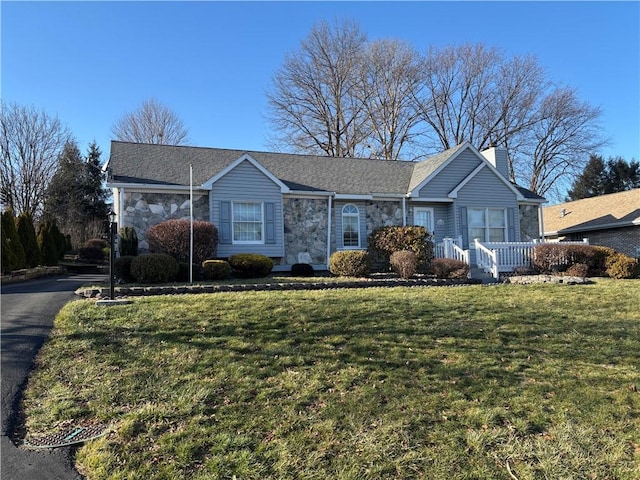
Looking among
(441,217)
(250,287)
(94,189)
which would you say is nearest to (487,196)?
(441,217)

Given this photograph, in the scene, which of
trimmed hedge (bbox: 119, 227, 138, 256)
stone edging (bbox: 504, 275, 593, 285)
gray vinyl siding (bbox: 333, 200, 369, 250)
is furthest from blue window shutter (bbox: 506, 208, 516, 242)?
trimmed hedge (bbox: 119, 227, 138, 256)

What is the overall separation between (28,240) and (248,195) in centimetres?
998

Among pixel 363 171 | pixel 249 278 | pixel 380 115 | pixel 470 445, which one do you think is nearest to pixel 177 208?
pixel 249 278

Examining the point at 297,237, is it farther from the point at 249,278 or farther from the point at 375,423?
the point at 375,423

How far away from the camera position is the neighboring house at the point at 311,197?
14.9m

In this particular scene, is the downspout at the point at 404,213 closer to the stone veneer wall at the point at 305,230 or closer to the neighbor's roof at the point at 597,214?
the stone veneer wall at the point at 305,230

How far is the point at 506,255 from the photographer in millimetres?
15047

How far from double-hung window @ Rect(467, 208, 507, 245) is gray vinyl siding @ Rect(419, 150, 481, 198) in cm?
125

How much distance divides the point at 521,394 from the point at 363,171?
14.9 m

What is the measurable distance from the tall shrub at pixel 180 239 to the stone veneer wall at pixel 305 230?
124 inches

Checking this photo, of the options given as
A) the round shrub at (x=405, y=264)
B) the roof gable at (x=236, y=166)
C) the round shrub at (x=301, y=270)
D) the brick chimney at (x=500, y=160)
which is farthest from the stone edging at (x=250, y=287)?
Result: the brick chimney at (x=500, y=160)

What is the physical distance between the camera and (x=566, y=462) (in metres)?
3.69

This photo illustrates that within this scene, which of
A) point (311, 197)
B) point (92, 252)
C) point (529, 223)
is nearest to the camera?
point (311, 197)

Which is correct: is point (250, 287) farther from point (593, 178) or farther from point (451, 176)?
point (593, 178)
